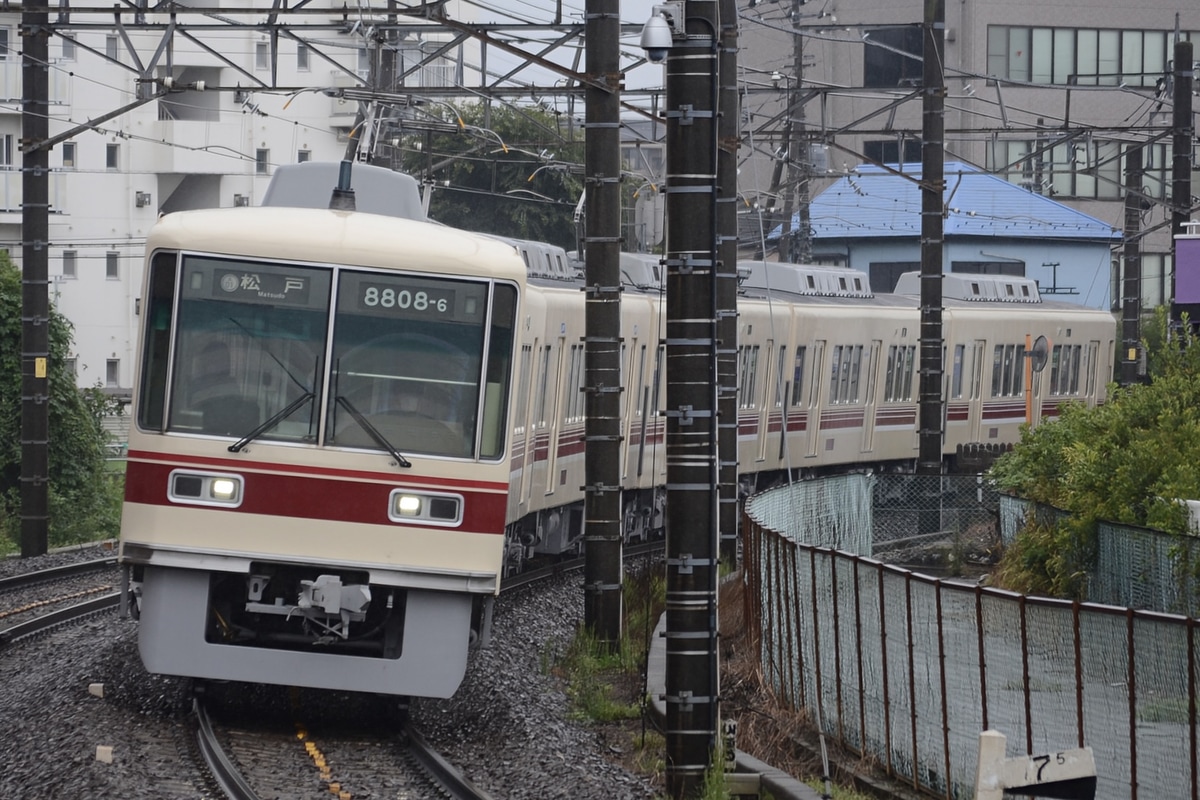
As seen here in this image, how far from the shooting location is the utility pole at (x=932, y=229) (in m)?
20.5

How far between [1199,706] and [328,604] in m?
4.57

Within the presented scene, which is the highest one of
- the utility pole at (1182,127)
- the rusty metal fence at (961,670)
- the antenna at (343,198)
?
the utility pole at (1182,127)

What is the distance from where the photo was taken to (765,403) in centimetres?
2498

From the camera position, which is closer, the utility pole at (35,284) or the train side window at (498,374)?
the train side window at (498,374)

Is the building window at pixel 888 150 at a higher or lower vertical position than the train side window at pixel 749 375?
higher

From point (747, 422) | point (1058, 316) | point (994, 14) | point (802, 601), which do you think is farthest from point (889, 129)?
point (994, 14)

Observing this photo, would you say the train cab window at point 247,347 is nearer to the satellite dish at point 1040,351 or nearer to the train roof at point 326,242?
the train roof at point 326,242

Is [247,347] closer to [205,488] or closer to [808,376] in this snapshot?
[205,488]

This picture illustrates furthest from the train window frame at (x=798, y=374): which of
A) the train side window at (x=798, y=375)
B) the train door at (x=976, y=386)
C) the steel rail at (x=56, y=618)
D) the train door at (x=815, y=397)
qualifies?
the steel rail at (x=56, y=618)

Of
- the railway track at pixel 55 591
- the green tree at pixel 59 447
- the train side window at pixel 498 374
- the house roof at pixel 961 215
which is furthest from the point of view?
the house roof at pixel 961 215

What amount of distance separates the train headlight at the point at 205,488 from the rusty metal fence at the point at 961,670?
11.3 feet

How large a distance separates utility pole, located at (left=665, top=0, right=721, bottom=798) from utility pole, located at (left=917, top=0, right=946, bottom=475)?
11.8 metres

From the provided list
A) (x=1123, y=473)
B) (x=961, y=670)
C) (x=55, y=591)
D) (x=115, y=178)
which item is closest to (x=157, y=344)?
(x=961, y=670)

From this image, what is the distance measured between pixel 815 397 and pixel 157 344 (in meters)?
17.1
